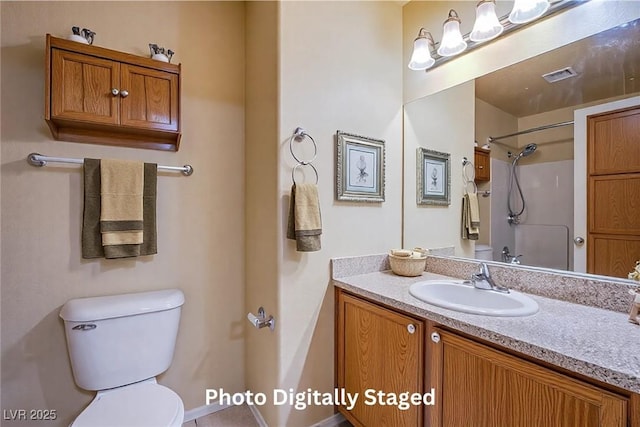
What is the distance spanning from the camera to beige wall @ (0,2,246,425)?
48.9 inches

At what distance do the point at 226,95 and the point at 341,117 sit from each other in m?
0.73

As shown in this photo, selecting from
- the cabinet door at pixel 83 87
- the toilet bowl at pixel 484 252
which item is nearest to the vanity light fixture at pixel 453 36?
the toilet bowl at pixel 484 252

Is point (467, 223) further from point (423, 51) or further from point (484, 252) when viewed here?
point (423, 51)

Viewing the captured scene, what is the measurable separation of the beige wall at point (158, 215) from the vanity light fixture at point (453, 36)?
1.19 m

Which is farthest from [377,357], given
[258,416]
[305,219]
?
[258,416]

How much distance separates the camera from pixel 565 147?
1.18 m

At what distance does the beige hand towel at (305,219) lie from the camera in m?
1.29

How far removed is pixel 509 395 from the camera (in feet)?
2.66

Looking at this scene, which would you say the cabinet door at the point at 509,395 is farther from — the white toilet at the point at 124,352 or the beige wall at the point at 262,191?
the white toilet at the point at 124,352

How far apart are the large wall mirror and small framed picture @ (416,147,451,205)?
0.15 feet

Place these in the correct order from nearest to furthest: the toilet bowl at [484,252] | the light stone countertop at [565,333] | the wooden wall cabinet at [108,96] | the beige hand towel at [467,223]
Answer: the light stone countertop at [565,333]
the wooden wall cabinet at [108,96]
the toilet bowl at [484,252]
the beige hand towel at [467,223]

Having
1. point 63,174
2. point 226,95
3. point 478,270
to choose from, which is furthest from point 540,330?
point 63,174

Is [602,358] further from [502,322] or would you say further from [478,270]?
[478,270]

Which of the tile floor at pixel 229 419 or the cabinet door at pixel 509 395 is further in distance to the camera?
the tile floor at pixel 229 419
